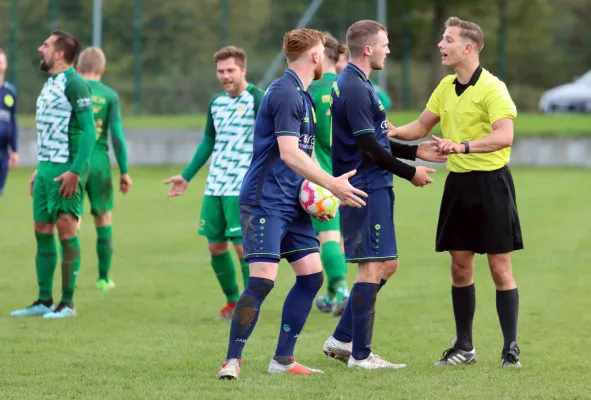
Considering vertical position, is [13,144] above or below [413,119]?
above

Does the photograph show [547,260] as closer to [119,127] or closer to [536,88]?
[119,127]

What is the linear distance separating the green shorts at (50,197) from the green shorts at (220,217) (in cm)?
108

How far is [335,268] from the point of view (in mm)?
10172

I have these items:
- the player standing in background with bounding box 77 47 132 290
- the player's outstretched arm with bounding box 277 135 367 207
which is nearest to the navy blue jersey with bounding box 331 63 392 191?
the player's outstretched arm with bounding box 277 135 367 207

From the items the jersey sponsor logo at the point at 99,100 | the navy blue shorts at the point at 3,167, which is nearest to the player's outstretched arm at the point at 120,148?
the jersey sponsor logo at the point at 99,100

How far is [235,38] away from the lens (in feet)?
109

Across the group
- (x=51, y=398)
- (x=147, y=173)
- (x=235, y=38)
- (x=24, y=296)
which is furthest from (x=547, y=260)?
(x=235, y=38)

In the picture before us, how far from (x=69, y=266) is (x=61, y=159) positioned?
3.01ft

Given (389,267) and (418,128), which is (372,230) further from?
(418,128)

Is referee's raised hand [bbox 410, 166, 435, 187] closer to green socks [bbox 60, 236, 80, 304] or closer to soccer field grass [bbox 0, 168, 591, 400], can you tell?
soccer field grass [bbox 0, 168, 591, 400]

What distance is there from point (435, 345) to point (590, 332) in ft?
4.28

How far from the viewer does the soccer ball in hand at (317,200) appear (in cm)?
693

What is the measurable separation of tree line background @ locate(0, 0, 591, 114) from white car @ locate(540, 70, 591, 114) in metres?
0.27

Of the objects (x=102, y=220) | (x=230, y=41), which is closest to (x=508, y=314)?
(x=102, y=220)
